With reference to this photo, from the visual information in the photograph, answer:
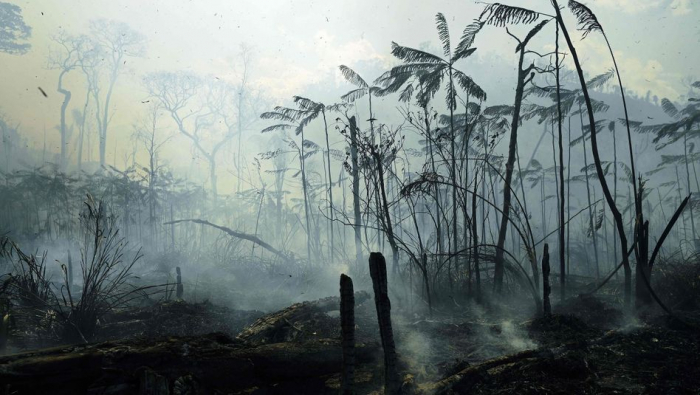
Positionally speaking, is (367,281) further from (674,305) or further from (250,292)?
(674,305)

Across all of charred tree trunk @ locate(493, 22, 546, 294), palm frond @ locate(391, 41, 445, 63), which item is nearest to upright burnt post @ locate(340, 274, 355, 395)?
charred tree trunk @ locate(493, 22, 546, 294)

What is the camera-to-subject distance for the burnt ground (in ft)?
10.6

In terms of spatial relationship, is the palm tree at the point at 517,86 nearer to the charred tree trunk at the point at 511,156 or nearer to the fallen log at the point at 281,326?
the charred tree trunk at the point at 511,156

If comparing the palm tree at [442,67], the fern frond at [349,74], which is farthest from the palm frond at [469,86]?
the fern frond at [349,74]

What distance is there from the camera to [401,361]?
199 inches

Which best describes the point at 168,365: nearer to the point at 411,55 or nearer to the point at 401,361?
the point at 401,361

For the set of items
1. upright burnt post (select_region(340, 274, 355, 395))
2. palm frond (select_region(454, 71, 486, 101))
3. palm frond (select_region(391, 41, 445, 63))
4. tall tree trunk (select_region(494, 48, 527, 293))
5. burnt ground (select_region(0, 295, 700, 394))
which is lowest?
A: burnt ground (select_region(0, 295, 700, 394))

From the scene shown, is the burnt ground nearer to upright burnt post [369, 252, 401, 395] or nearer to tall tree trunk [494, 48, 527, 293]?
upright burnt post [369, 252, 401, 395]

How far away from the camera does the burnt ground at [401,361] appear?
3.22m

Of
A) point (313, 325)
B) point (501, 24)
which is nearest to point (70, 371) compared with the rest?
point (313, 325)

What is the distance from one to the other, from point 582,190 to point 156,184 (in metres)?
51.6

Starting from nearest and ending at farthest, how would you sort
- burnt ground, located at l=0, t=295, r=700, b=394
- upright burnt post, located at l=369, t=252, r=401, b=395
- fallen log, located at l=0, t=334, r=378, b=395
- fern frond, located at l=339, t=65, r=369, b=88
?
fallen log, located at l=0, t=334, r=378, b=395
burnt ground, located at l=0, t=295, r=700, b=394
upright burnt post, located at l=369, t=252, r=401, b=395
fern frond, located at l=339, t=65, r=369, b=88

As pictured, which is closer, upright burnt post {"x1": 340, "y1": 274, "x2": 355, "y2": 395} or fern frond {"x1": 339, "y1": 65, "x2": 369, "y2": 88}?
upright burnt post {"x1": 340, "y1": 274, "x2": 355, "y2": 395}

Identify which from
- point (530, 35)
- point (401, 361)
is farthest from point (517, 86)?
point (401, 361)
